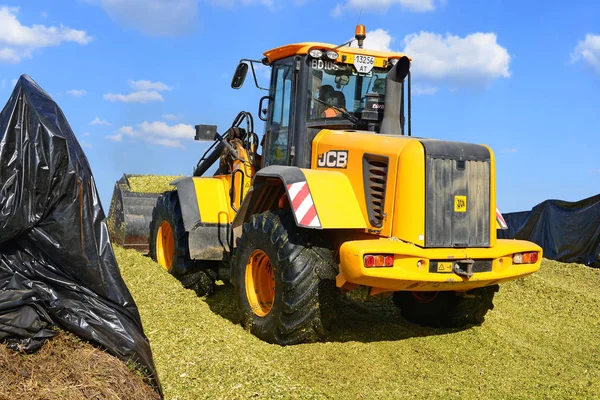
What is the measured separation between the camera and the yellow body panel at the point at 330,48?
6.66 metres

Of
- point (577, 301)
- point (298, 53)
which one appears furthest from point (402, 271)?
point (577, 301)

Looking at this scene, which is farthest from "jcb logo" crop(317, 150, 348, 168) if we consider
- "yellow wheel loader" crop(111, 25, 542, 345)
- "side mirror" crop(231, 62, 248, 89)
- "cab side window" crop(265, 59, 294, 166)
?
"side mirror" crop(231, 62, 248, 89)

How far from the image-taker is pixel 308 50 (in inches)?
261

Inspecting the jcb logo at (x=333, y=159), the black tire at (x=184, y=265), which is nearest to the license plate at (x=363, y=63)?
the jcb logo at (x=333, y=159)

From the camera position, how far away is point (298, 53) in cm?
669

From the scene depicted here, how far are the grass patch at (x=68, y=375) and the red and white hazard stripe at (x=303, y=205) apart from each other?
1.95m

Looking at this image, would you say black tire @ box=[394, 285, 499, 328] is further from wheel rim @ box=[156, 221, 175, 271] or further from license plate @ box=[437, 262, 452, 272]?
wheel rim @ box=[156, 221, 175, 271]

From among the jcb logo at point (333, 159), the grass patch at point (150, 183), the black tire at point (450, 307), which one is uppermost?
the jcb logo at point (333, 159)

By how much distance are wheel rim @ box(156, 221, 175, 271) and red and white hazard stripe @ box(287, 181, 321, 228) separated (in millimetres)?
3110

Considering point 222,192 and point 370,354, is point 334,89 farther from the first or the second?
point 370,354

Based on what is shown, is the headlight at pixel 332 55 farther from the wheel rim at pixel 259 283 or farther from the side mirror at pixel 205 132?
the wheel rim at pixel 259 283

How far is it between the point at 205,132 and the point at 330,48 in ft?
6.16

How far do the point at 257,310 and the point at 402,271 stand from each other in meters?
1.52

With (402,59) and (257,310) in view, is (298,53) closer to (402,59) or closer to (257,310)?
(402,59)
